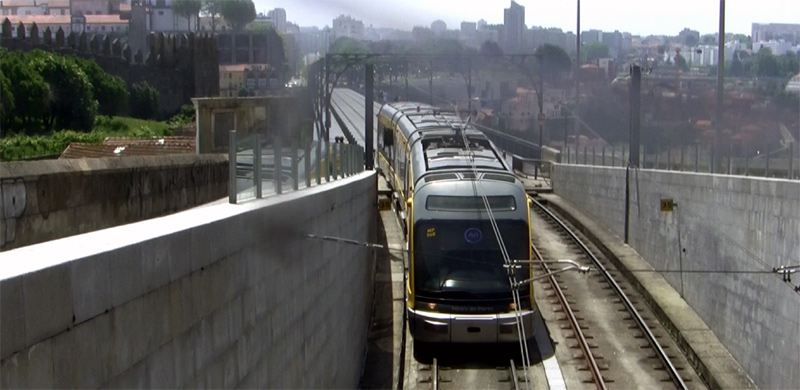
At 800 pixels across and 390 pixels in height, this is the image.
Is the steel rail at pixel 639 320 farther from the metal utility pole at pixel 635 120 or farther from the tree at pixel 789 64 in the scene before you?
the tree at pixel 789 64

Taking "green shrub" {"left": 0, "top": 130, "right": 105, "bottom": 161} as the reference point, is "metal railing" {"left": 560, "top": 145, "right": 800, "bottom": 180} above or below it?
below

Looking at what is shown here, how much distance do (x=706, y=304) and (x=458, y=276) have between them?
206 inches

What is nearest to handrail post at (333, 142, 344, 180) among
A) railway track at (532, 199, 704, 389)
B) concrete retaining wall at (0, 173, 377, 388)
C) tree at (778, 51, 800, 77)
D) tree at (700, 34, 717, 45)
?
concrete retaining wall at (0, 173, 377, 388)

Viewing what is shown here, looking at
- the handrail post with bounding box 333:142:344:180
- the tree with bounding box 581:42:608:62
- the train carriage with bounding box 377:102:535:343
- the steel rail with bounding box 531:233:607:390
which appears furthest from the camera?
the tree with bounding box 581:42:608:62

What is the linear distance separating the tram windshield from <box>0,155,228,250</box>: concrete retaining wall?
171 inches

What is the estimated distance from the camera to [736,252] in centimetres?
1900

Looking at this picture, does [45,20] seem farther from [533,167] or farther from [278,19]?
[278,19]

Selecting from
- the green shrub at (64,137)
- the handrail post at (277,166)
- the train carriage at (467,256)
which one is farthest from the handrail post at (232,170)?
the train carriage at (467,256)

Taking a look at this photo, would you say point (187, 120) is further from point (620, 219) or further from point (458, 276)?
point (458, 276)

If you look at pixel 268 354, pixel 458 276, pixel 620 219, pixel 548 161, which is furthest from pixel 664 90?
pixel 268 354

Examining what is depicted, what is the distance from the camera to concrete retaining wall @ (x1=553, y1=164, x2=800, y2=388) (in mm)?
16172

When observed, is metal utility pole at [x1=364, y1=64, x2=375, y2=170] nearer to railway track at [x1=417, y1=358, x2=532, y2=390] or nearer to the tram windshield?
the tram windshield

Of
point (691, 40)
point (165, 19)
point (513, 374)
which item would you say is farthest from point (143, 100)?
point (691, 40)

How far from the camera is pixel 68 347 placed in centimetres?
468
